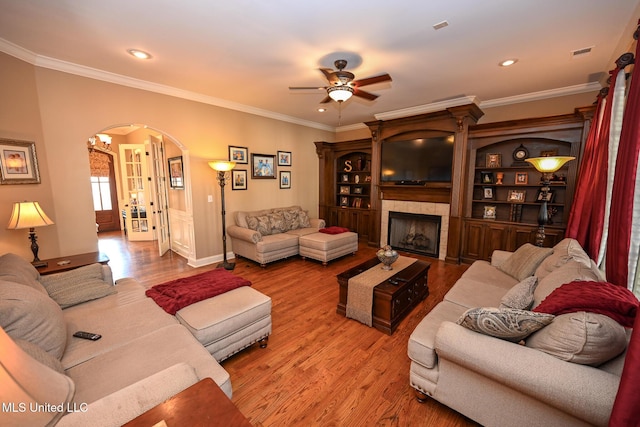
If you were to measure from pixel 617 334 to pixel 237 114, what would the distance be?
5180 mm

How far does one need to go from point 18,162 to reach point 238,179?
8.97 feet

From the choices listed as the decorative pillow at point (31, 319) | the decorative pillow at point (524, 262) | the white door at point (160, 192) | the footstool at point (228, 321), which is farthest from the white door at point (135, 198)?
the decorative pillow at point (524, 262)

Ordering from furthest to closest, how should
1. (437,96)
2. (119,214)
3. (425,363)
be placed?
(119,214) → (437,96) → (425,363)

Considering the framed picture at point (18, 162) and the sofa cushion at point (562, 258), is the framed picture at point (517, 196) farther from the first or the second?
the framed picture at point (18, 162)

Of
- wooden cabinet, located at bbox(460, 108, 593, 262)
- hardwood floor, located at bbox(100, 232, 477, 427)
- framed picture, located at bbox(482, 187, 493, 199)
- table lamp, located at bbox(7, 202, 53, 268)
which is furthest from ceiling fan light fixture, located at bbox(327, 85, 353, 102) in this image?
framed picture, located at bbox(482, 187, 493, 199)

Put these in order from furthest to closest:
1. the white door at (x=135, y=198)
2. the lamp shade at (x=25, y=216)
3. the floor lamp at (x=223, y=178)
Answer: the white door at (x=135, y=198) < the floor lamp at (x=223, y=178) < the lamp shade at (x=25, y=216)

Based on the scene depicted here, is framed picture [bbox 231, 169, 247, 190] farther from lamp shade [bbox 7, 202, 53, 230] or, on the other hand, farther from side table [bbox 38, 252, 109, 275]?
lamp shade [bbox 7, 202, 53, 230]

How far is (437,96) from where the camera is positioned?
4.25m

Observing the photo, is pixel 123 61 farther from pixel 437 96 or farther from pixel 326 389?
pixel 437 96

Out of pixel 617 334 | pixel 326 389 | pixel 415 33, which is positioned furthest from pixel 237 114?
pixel 617 334

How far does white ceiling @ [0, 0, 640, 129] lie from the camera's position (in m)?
2.10

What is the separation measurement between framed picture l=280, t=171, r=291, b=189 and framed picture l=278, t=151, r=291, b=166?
195mm

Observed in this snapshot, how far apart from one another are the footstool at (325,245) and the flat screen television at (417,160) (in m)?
1.56

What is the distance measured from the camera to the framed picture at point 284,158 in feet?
18.5
